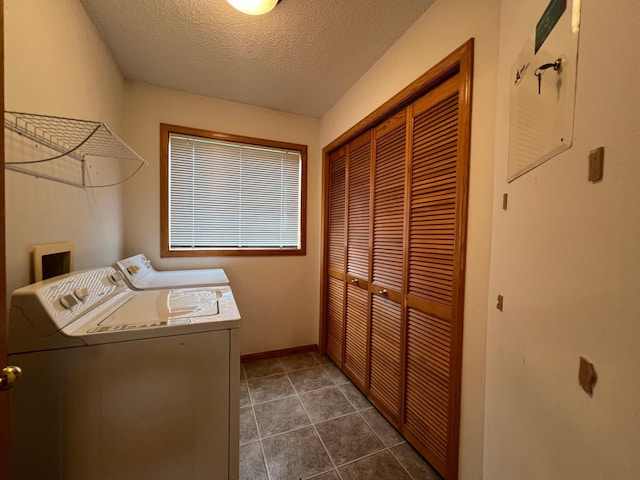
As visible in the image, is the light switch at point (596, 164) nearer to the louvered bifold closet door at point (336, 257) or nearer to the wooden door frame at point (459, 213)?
the wooden door frame at point (459, 213)

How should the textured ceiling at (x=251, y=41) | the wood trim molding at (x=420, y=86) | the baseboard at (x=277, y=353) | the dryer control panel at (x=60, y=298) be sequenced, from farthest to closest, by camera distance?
the baseboard at (x=277, y=353) < the textured ceiling at (x=251, y=41) < the wood trim molding at (x=420, y=86) < the dryer control panel at (x=60, y=298)

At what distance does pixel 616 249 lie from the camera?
0.46 meters

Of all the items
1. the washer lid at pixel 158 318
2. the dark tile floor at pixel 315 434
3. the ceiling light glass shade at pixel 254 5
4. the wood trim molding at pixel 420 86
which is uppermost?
the ceiling light glass shade at pixel 254 5

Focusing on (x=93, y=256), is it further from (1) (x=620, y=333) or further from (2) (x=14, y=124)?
(1) (x=620, y=333)

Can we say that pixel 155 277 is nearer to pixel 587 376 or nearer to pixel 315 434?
pixel 315 434

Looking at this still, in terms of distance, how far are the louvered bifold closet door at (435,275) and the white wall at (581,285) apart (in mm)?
301

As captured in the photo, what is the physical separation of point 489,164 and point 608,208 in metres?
0.62

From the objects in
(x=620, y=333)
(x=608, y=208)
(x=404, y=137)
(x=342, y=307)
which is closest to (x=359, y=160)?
(x=404, y=137)

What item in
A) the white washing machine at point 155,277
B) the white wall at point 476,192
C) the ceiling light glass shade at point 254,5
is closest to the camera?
the white wall at point 476,192

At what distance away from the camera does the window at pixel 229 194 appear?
2203mm

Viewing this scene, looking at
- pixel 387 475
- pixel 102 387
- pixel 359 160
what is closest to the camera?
pixel 102 387

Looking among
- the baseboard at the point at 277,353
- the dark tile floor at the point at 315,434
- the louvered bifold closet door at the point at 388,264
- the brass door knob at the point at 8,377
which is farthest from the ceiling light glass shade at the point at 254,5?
the baseboard at the point at 277,353

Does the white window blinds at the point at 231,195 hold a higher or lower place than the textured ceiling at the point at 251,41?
lower

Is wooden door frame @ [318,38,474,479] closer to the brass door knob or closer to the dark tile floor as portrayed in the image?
the dark tile floor
